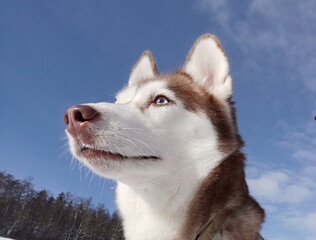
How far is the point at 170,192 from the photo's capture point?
4.01 meters

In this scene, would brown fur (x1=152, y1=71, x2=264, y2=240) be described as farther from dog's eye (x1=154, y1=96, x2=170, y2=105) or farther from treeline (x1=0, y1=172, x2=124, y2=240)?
treeline (x1=0, y1=172, x2=124, y2=240)

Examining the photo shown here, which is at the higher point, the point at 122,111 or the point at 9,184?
the point at 9,184

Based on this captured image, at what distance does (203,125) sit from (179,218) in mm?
1224

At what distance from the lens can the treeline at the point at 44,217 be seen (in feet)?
258

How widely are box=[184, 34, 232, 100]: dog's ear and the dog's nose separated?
2219mm

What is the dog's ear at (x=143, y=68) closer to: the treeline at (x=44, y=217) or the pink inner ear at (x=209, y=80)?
the pink inner ear at (x=209, y=80)

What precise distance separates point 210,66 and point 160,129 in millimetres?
1784

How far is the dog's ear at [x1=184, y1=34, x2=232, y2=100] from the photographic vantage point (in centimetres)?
530

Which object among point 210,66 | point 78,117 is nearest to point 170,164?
point 78,117

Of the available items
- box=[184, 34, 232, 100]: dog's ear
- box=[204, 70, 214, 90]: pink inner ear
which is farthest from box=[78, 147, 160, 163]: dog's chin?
box=[204, 70, 214, 90]: pink inner ear

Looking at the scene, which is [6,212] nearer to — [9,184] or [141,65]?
[9,184]

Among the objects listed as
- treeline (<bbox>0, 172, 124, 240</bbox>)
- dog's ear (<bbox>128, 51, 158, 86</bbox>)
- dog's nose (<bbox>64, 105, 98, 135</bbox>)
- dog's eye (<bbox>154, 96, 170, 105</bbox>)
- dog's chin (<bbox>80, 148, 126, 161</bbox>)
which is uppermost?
treeline (<bbox>0, 172, 124, 240</bbox>)

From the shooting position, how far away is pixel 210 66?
556cm

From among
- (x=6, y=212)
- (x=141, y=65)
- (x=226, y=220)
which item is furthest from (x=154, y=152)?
(x=6, y=212)
